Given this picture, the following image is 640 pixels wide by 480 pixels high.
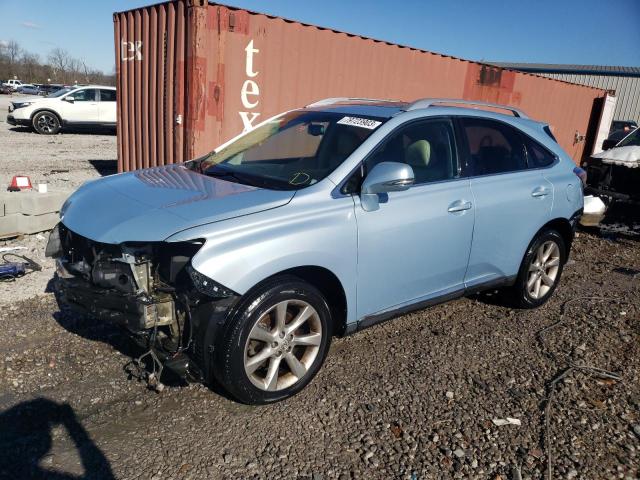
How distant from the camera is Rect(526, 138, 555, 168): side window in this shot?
4.39 meters

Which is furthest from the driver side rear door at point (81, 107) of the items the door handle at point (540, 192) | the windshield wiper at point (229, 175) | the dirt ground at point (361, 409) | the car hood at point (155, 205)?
the door handle at point (540, 192)

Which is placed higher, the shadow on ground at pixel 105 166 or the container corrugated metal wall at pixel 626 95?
the container corrugated metal wall at pixel 626 95

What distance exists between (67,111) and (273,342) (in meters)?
17.0

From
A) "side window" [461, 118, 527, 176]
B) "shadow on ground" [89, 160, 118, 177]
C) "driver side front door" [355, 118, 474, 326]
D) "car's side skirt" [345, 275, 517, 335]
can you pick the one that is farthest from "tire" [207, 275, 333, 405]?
"shadow on ground" [89, 160, 118, 177]

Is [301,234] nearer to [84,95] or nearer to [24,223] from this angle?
[24,223]

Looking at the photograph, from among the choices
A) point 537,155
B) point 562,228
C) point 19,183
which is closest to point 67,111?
point 19,183

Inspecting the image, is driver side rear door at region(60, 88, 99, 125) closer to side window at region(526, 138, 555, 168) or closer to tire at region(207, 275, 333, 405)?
side window at region(526, 138, 555, 168)

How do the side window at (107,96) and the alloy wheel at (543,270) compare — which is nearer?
the alloy wheel at (543,270)

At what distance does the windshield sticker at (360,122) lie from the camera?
346 cm

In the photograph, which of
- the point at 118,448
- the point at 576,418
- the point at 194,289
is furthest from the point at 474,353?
the point at 118,448

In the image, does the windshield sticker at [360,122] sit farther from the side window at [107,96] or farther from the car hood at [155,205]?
the side window at [107,96]

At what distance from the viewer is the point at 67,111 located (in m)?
17.0

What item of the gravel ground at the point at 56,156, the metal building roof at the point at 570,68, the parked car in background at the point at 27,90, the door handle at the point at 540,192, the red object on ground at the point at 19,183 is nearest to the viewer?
the door handle at the point at 540,192

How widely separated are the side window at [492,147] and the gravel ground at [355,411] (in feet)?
4.35
